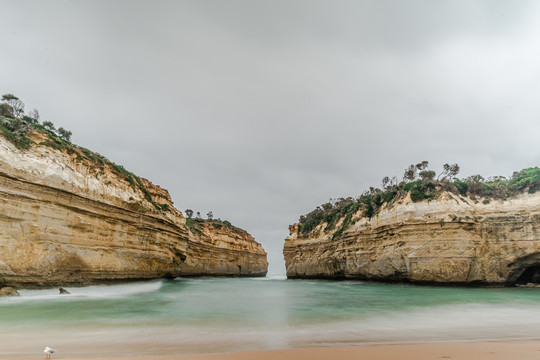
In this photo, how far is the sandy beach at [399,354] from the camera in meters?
3.71

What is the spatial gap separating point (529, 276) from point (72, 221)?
30.3 meters

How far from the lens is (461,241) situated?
1747 cm

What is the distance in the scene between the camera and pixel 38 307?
9.06 metres

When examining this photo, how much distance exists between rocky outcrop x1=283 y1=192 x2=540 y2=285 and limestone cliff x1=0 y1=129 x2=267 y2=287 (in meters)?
18.5

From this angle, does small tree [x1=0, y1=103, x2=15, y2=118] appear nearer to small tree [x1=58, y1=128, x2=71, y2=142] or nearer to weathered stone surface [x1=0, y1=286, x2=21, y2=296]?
small tree [x1=58, y1=128, x2=71, y2=142]

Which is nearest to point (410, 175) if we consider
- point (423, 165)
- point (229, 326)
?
point (423, 165)

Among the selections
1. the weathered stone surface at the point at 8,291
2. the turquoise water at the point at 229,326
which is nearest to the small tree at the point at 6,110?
the weathered stone surface at the point at 8,291

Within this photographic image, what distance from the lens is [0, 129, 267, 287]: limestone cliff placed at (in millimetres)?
11547

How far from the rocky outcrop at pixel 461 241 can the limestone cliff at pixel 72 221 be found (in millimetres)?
→ 18481

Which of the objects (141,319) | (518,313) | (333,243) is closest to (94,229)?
(141,319)

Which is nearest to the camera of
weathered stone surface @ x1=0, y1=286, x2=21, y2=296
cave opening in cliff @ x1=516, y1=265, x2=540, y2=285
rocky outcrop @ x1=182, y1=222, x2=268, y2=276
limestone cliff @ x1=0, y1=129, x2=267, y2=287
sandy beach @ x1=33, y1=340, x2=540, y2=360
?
sandy beach @ x1=33, y1=340, x2=540, y2=360

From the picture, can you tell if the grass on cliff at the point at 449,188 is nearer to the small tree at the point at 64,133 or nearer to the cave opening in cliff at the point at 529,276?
the cave opening in cliff at the point at 529,276

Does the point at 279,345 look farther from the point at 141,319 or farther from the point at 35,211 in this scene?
the point at 35,211

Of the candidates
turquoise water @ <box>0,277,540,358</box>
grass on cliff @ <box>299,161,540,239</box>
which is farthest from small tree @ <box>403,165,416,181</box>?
turquoise water @ <box>0,277,540,358</box>
